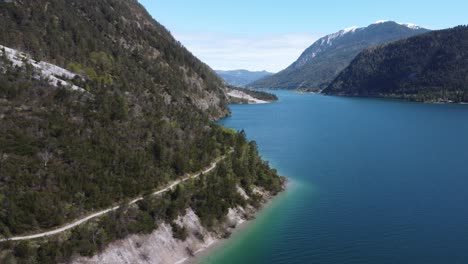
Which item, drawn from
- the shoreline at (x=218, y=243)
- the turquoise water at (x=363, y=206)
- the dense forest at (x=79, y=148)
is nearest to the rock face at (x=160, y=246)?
the shoreline at (x=218, y=243)

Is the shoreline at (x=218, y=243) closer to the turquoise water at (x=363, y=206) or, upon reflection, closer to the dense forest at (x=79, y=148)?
the turquoise water at (x=363, y=206)

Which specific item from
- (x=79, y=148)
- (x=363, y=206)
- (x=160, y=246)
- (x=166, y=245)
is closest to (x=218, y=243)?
(x=166, y=245)

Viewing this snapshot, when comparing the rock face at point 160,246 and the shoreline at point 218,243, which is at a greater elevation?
the rock face at point 160,246

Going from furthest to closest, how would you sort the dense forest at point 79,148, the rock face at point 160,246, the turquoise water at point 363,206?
the turquoise water at point 363,206 → the rock face at point 160,246 → the dense forest at point 79,148

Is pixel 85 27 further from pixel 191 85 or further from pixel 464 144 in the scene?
pixel 464 144

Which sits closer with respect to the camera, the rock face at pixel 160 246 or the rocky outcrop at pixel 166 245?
the rock face at pixel 160 246

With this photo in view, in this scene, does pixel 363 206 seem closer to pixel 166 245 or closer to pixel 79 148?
pixel 166 245

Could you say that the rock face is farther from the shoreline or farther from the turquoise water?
the turquoise water

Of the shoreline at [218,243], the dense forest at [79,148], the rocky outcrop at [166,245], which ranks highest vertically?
the dense forest at [79,148]

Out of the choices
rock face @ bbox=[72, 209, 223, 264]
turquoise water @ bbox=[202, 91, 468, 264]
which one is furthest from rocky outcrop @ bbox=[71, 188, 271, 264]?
turquoise water @ bbox=[202, 91, 468, 264]
